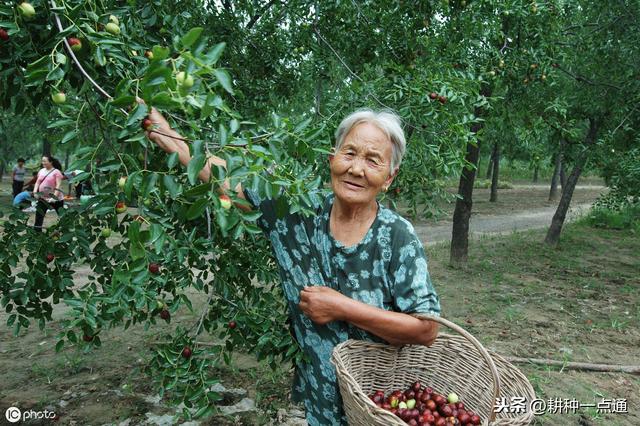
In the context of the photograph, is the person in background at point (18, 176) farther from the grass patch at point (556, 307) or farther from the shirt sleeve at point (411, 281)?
the shirt sleeve at point (411, 281)

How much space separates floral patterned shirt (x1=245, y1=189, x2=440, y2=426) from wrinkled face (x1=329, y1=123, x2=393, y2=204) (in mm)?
120

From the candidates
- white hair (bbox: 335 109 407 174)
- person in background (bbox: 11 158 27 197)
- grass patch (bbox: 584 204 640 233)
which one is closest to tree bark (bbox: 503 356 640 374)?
white hair (bbox: 335 109 407 174)

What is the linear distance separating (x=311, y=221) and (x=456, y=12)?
7.96ft

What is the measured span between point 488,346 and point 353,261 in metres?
3.20

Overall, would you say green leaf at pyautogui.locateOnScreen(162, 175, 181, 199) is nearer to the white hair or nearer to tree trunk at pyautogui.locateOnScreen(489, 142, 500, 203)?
the white hair

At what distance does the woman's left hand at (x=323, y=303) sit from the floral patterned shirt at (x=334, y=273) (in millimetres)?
116

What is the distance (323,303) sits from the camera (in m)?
1.70

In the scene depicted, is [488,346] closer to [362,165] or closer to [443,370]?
[443,370]

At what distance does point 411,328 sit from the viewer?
1.72m

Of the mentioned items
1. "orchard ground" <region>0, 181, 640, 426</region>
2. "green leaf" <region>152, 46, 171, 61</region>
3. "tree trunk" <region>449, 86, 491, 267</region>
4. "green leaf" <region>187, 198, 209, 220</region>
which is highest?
"green leaf" <region>152, 46, 171, 61</region>

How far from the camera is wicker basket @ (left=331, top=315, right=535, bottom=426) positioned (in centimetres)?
175

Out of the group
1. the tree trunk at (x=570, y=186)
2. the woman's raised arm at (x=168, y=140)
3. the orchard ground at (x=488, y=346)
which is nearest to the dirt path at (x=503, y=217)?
the tree trunk at (x=570, y=186)

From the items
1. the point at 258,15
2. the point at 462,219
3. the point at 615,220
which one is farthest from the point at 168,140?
the point at 615,220

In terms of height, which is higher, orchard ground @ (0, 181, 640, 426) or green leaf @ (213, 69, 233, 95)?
green leaf @ (213, 69, 233, 95)
